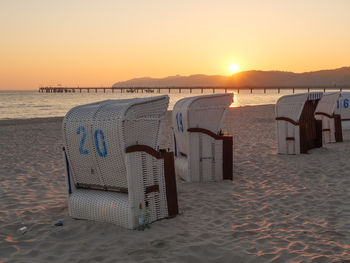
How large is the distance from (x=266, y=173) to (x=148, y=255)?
4972 millimetres

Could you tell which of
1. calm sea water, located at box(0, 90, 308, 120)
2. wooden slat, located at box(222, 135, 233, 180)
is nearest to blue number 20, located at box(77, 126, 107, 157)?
wooden slat, located at box(222, 135, 233, 180)

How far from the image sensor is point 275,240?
4547mm

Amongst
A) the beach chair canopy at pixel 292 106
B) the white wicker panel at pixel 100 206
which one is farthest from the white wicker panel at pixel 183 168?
the beach chair canopy at pixel 292 106

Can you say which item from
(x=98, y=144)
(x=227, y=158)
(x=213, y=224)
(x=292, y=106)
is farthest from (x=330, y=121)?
(x=98, y=144)

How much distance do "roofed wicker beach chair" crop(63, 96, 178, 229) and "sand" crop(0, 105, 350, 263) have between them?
236 millimetres

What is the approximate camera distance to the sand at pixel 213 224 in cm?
421

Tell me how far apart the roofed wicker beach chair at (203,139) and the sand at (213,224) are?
1.09ft

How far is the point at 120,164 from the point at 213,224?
1618 millimetres

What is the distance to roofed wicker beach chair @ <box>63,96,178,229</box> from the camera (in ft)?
15.7

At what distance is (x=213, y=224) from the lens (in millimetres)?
5164

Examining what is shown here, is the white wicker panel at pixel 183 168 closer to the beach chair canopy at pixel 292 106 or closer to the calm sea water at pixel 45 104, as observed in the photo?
the beach chair canopy at pixel 292 106

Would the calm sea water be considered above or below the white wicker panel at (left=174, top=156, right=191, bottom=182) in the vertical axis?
above

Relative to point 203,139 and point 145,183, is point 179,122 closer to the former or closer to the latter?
point 203,139

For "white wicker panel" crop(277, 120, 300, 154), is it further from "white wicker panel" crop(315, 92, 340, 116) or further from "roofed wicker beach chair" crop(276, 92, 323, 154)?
"white wicker panel" crop(315, 92, 340, 116)
